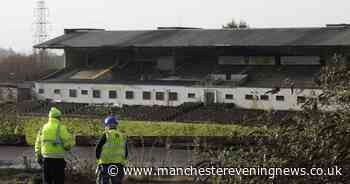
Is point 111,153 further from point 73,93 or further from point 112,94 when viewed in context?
point 73,93

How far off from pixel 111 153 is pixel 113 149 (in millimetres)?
75

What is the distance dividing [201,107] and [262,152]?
36.0m

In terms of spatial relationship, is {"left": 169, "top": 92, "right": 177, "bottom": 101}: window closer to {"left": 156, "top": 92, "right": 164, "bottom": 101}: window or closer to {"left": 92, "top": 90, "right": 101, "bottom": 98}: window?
{"left": 156, "top": 92, "right": 164, "bottom": 101}: window

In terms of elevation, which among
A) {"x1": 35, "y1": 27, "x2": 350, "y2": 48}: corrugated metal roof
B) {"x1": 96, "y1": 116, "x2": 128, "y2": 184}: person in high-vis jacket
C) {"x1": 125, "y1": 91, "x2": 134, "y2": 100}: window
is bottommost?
{"x1": 125, "y1": 91, "x2": 134, "y2": 100}: window

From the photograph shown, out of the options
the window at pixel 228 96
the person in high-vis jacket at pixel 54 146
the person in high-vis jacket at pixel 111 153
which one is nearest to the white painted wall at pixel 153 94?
the window at pixel 228 96

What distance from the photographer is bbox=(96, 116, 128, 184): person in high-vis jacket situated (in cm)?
1006

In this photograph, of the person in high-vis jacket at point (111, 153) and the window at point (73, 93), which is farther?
the window at point (73, 93)

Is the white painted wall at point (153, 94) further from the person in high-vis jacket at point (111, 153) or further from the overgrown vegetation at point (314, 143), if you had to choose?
the overgrown vegetation at point (314, 143)

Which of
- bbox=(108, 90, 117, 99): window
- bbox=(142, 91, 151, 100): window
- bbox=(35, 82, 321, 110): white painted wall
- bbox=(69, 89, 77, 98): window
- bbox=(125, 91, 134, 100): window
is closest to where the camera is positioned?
bbox=(35, 82, 321, 110): white painted wall

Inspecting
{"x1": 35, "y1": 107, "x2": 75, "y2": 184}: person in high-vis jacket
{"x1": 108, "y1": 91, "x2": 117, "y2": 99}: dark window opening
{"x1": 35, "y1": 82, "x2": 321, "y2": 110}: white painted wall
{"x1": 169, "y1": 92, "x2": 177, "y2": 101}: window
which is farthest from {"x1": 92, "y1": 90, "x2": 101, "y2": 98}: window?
{"x1": 35, "y1": 107, "x2": 75, "y2": 184}: person in high-vis jacket

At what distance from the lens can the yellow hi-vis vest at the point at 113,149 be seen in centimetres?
1006

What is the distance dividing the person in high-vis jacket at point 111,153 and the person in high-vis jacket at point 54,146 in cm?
70

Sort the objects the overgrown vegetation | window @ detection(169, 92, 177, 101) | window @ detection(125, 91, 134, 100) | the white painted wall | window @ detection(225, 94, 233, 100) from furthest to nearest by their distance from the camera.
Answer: window @ detection(125, 91, 134, 100) → window @ detection(169, 92, 177, 101) → window @ detection(225, 94, 233, 100) → the white painted wall → the overgrown vegetation

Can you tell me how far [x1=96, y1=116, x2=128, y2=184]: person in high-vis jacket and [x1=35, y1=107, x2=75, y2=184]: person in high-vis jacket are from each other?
0.70 m
